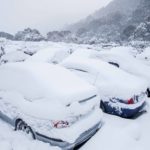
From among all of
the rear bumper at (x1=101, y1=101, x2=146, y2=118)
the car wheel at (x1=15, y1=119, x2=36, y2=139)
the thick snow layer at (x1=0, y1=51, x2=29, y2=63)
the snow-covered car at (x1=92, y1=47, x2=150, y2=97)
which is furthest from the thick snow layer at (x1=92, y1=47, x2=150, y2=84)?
Result: the thick snow layer at (x1=0, y1=51, x2=29, y2=63)

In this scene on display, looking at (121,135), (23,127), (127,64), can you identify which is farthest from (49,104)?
(127,64)

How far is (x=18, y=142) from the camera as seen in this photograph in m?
4.76

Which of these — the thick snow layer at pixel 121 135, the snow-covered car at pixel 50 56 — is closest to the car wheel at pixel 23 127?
the thick snow layer at pixel 121 135

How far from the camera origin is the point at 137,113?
21.6ft

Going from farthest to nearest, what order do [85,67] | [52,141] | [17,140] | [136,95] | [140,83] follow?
[85,67] < [140,83] < [136,95] < [17,140] < [52,141]

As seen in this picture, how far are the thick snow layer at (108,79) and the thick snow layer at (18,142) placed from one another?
2.48 metres

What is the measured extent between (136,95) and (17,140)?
3.01 m

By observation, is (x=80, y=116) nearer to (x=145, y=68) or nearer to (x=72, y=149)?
(x=72, y=149)

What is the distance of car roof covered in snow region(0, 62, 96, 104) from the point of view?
471 cm

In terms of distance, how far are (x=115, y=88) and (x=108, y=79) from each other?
433 mm

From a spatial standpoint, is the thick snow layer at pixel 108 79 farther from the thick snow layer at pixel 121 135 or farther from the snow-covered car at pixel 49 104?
the snow-covered car at pixel 49 104

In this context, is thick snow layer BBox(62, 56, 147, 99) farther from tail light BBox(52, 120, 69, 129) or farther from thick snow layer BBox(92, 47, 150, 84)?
tail light BBox(52, 120, 69, 129)

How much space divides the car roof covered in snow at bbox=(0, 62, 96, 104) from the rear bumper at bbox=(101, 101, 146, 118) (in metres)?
1.37

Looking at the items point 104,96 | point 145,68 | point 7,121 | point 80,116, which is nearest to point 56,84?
point 80,116
